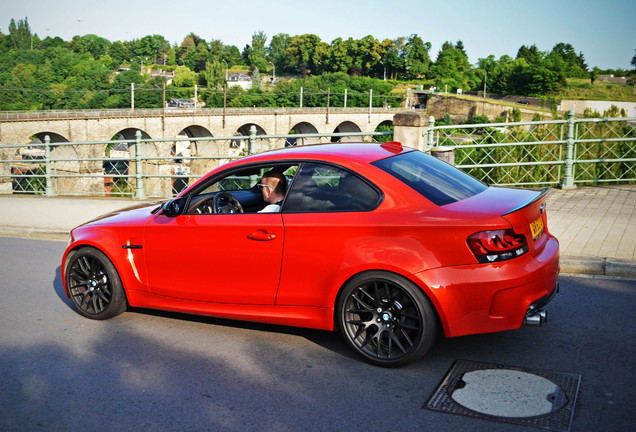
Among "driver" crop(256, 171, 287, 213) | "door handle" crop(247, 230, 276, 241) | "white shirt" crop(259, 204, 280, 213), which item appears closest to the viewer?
"door handle" crop(247, 230, 276, 241)

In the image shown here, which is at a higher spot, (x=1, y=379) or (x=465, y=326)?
(x=465, y=326)

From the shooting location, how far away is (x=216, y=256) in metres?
4.98

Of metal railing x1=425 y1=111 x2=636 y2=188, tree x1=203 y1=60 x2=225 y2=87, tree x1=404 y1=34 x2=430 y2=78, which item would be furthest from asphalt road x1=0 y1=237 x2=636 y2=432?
tree x1=404 y1=34 x2=430 y2=78

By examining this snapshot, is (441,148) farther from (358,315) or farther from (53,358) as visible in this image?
(53,358)

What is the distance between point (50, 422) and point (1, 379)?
3.05 ft

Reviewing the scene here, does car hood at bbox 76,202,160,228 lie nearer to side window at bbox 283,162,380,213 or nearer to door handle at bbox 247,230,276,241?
door handle at bbox 247,230,276,241

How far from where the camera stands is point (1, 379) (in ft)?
14.5

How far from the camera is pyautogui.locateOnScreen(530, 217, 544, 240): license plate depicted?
4367 millimetres

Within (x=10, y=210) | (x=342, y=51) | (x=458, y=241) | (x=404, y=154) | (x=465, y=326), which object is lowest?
(x=10, y=210)

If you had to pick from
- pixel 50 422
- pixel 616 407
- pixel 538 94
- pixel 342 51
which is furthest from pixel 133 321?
pixel 342 51

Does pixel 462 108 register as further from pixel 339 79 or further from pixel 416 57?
pixel 416 57

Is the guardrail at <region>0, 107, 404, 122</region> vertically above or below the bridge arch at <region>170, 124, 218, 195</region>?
above

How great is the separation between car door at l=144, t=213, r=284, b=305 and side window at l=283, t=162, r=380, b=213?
0.23 metres

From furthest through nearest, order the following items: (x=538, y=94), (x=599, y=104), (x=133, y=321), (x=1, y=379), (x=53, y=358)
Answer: (x=538, y=94), (x=599, y=104), (x=133, y=321), (x=53, y=358), (x=1, y=379)
